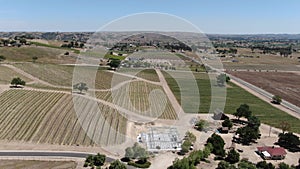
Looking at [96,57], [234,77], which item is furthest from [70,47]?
[234,77]

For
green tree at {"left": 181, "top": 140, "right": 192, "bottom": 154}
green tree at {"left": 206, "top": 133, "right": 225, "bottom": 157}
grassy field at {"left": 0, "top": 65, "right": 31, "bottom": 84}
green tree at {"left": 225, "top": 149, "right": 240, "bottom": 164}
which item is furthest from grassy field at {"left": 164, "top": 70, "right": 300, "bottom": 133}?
grassy field at {"left": 0, "top": 65, "right": 31, "bottom": 84}

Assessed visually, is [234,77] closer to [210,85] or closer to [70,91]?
[210,85]

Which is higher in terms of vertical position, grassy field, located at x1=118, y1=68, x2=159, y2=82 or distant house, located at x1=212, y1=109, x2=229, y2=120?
grassy field, located at x1=118, y1=68, x2=159, y2=82

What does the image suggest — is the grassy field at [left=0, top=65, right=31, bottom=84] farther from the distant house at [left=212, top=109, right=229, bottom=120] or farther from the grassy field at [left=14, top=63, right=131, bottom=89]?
the distant house at [left=212, top=109, right=229, bottom=120]

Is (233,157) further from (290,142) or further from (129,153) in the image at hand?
(129,153)

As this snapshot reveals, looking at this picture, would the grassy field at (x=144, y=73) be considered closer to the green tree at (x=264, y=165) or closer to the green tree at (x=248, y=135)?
the green tree at (x=248, y=135)

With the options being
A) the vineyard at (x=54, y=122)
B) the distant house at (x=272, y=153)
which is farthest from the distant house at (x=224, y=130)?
the vineyard at (x=54, y=122)
